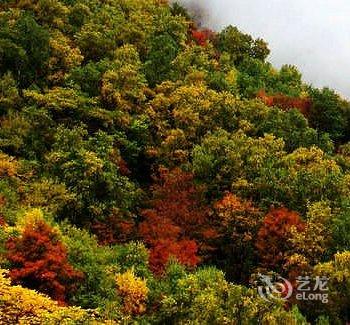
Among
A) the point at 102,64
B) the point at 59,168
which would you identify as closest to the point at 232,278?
the point at 59,168

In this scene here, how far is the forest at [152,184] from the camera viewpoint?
49.2 m

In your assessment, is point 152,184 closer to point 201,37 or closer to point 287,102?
point 287,102

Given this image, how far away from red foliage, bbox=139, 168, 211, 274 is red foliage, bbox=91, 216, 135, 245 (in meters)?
1.44

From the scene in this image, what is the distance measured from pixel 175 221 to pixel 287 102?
39.3 m

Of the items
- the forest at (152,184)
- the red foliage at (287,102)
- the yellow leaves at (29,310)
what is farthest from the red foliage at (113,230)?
the red foliage at (287,102)

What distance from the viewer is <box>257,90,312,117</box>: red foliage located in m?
105

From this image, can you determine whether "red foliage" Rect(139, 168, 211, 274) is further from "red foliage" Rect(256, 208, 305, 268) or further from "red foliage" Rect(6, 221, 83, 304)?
"red foliage" Rect(6, 221, 83, 304)

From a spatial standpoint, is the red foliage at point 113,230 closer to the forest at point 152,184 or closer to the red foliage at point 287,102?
the forest at point 152,184

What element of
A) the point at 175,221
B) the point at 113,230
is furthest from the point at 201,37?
the point at 113,230

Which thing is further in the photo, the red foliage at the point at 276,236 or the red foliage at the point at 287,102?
the red foliage at the point at 287,102

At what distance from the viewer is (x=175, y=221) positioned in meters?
75.5

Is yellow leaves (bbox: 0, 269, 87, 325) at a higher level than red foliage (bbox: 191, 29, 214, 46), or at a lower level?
lower

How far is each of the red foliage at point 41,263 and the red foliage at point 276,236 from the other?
24.6 m

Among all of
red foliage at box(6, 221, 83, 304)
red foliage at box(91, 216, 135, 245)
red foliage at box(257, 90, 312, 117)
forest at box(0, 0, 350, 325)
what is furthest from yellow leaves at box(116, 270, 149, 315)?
red foliage at box(257, 90, 312, 117)
